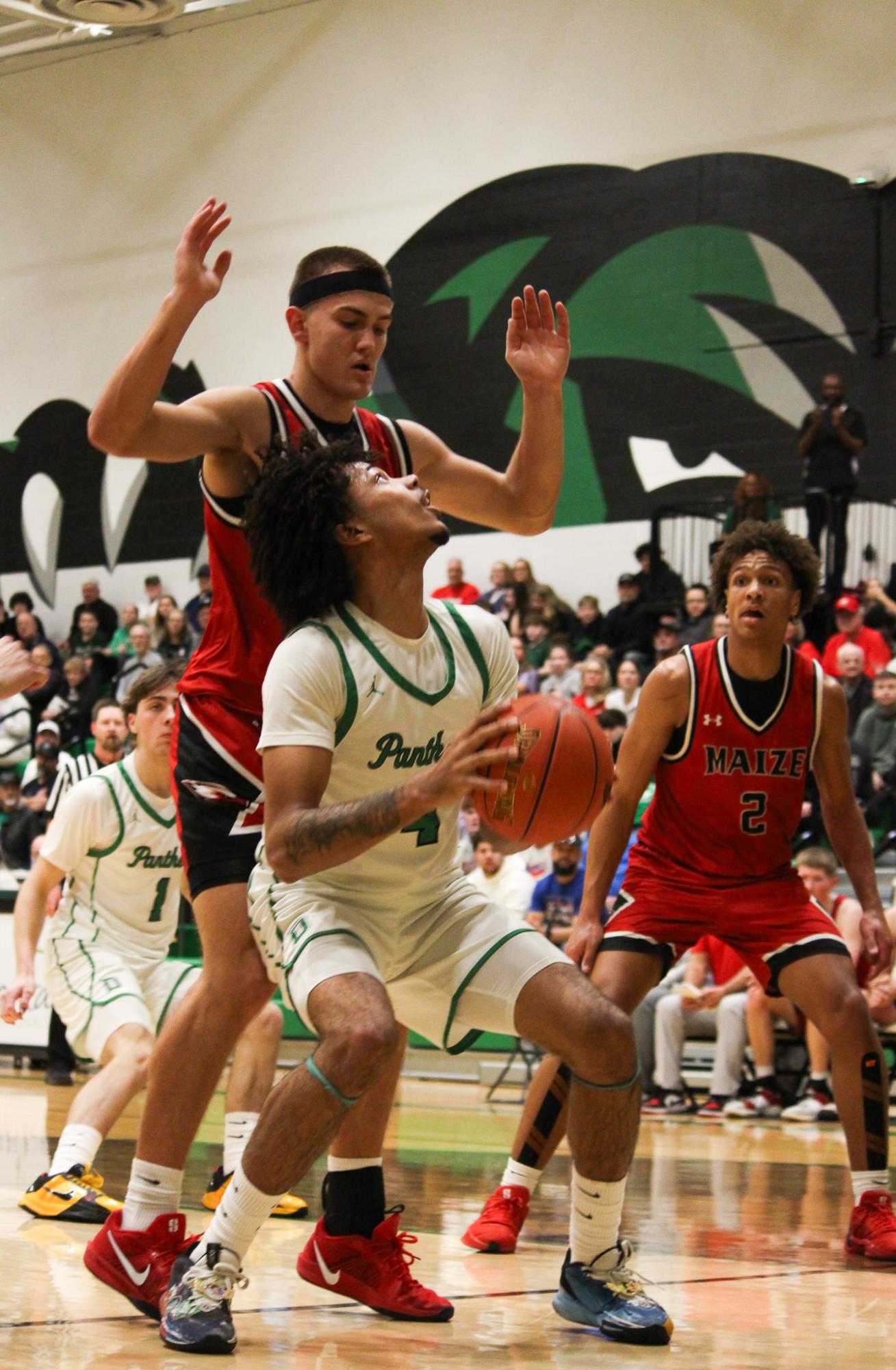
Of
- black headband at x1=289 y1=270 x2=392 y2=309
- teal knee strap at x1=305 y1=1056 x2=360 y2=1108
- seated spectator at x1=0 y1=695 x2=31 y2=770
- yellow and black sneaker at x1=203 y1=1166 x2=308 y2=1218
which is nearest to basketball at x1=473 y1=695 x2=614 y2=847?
teal knee strap at x1=305 y1=1056 x2=360 y2=1108

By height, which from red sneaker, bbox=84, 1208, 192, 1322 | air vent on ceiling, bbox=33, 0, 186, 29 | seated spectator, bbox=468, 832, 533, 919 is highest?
air vent on ceiling, bbox=33, 0, 186, 29

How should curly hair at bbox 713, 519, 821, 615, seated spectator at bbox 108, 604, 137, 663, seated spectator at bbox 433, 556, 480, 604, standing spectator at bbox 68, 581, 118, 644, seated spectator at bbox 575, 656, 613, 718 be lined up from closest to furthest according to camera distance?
1. curly hair at bbox 713, 519, 821, 615
2. seated spectator at bbox 575, 656, 613, 718
3. seated spectator at bbox 433, 556, 480, 604
4. seated spectator at bbox 108, 604, 137, 663
5. standing spectator at bbox 68, 581, 118, 644

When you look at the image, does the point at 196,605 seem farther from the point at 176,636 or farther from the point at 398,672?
the point at 398,672

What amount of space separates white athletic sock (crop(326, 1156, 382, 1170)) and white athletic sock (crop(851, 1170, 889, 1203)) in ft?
5.56

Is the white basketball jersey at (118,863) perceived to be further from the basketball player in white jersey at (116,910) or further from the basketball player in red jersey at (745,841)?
the basketball player in red jersey at (745,841)

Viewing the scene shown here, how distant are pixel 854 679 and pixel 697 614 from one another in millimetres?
2140

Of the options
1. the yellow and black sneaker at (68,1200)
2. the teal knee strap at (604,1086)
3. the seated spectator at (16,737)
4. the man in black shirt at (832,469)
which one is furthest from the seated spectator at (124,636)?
the teal knee strap at (604,1086)

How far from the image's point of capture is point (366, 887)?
140 inches

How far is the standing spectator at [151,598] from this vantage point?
20.5 m

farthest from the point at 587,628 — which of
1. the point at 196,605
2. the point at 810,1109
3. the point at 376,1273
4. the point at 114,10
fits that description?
the point at 376,1273

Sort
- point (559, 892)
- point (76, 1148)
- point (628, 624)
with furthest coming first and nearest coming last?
1. point (628, 624)
2. point (559, 892)
3. point (76, 1148)

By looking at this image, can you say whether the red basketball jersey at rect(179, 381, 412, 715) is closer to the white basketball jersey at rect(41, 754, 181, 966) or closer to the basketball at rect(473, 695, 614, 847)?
the basketball at rect(473, 695, 614, 847)

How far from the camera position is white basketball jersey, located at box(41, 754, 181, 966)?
6090 mm

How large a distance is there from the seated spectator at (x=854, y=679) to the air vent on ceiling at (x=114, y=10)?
10.0 meters
